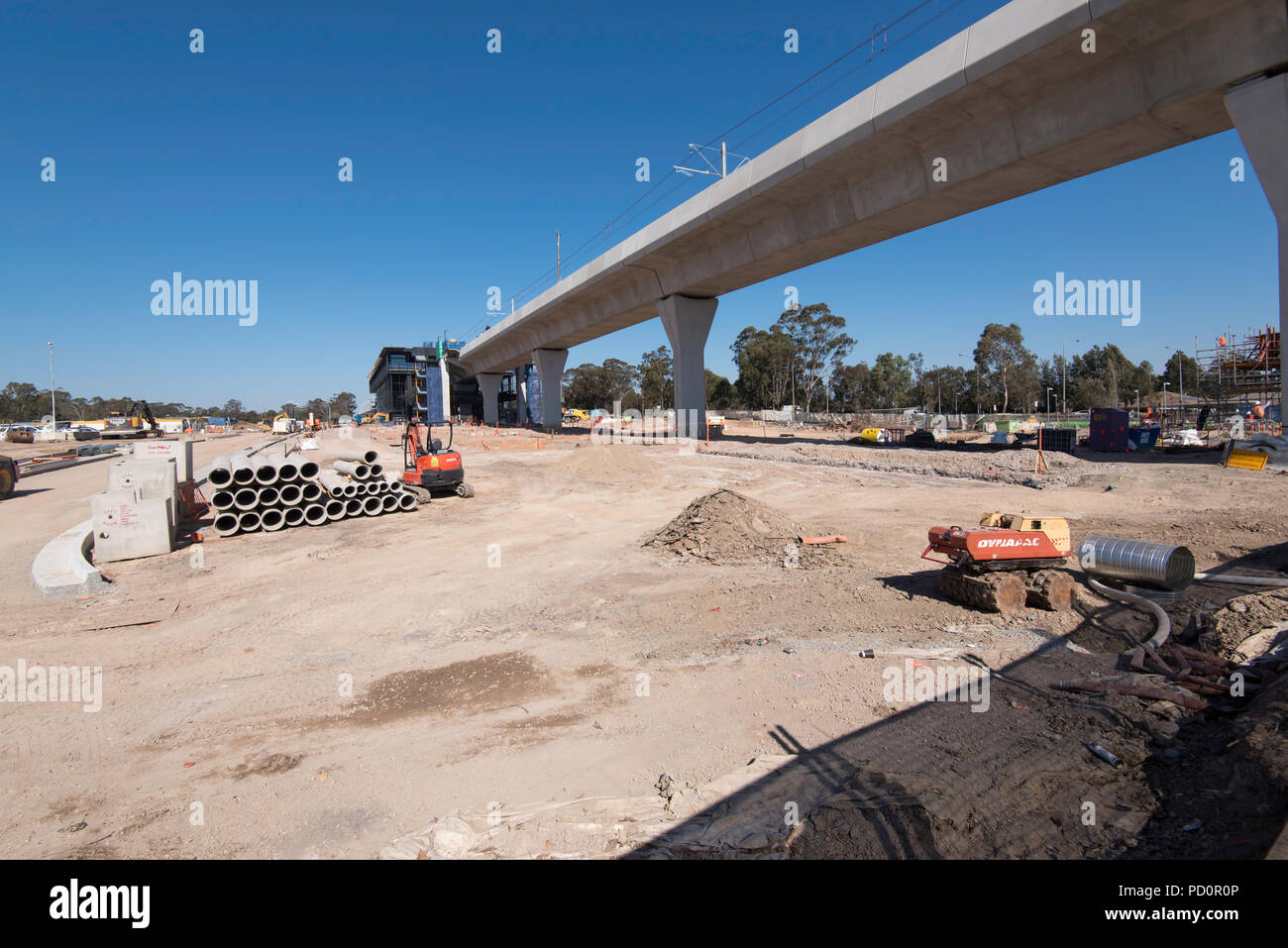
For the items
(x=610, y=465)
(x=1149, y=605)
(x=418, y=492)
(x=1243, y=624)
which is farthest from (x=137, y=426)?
(x=1243, y=624)

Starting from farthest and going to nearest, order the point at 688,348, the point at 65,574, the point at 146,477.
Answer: the point at 688,348 → the point at 146,477 → the point at 65,574

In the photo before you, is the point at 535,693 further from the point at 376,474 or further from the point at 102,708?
the point at 376,474

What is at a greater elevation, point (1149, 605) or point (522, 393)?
point (522, 393)

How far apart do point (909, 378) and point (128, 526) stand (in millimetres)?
87778

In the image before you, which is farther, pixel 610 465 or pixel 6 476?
pixel 610 465

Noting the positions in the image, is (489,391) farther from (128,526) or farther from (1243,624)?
(1243,624)

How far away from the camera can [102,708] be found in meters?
5.73

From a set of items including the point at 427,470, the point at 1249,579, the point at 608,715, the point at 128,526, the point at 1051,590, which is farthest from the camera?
the point at 427,470

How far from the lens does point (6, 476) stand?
67.2 feet

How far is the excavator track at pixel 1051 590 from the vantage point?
703 cm

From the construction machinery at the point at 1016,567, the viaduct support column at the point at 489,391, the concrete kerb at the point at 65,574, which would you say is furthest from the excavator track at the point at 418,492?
the viaduct support column at the point at 489,391

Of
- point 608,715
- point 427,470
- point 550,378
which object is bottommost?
point 608,715
